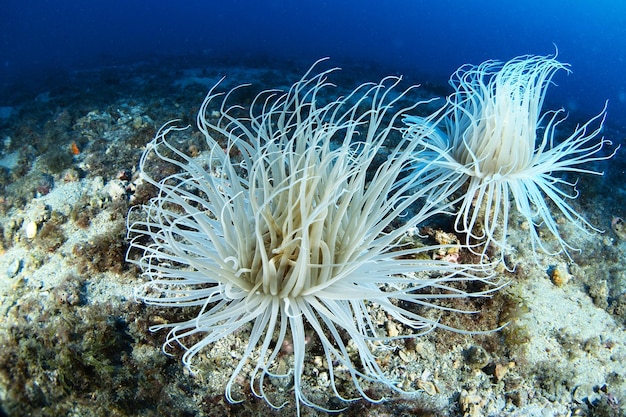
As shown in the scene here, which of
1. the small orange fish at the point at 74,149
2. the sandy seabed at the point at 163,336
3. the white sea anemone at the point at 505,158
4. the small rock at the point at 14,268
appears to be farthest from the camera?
the small orange fish at the point at 74,149

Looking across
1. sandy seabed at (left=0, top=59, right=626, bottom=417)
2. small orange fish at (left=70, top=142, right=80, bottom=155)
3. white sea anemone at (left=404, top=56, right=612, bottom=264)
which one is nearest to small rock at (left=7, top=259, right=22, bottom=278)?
sandy seabed at (left=0, top=59, right=626, bottom=417)

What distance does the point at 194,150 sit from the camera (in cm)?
591

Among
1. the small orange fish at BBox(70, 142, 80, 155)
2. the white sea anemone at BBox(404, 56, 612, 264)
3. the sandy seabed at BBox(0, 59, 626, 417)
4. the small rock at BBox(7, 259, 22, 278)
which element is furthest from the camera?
the small orange fish at BBox(70, 142, 80, 155)

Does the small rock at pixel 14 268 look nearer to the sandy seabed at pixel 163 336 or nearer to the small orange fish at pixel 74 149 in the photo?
the sandy seabed at pixel 163 336

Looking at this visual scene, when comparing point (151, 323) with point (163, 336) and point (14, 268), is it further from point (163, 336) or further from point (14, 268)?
point (14, 268)

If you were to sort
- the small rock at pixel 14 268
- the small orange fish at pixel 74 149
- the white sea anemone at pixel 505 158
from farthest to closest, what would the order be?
1. the small orange fish at pixel 74 149
2. the small rock at pixel 14 268
3. the white sea anemone at pixel 505 158

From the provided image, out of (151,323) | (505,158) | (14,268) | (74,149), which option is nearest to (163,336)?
(151,323)

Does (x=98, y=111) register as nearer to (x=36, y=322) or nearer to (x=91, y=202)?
(x=91, y=202)

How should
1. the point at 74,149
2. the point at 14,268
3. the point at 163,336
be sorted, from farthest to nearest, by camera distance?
the point at 74,149 → the point at 14,268 → the point at 163,336

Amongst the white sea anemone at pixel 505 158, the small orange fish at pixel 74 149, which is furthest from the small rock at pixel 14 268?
the white sea anemone at pixel 505 158

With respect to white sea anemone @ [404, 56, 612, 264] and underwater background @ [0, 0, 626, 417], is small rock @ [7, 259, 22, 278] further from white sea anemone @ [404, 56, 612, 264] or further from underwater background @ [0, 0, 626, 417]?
white sea anemone @ [404, 56, 612, 264]

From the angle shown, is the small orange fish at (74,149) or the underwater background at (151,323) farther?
the small orange fish at (74,149)

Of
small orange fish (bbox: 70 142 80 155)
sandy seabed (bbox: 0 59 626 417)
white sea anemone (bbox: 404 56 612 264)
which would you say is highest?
white sea anemone (bbox: 404 56 612 264)

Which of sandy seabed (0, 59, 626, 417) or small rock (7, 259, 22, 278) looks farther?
small rock (7, 259, 22, 278)
